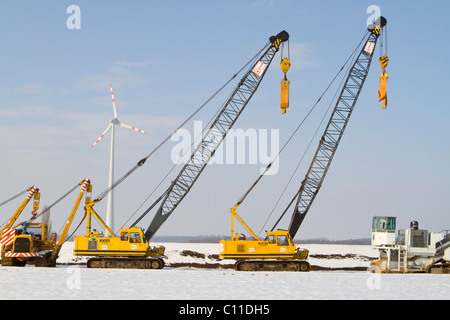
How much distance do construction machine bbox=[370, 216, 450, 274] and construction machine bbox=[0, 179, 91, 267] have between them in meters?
24.6

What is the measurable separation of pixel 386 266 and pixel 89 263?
2328 centimetres

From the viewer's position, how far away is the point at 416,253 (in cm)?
4509

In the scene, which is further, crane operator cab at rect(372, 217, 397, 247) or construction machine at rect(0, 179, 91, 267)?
crane operator cab at rect(372, 217, 397, 247)

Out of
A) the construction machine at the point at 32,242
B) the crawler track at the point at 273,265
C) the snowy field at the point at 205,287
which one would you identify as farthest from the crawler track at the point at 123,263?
the snowy field at the point at 205,287

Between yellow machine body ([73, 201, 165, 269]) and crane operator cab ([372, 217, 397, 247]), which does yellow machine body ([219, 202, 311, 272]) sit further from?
crane operator cab ([372, 217, 397, 247])

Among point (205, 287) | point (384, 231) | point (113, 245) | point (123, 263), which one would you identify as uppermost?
point (384, 231)

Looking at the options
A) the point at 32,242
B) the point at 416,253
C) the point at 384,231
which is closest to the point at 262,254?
the point at 384,231

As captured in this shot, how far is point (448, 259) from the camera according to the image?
44719 millimetres

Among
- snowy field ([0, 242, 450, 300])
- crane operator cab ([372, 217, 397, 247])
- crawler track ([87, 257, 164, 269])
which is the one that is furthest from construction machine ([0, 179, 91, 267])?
crane operator cab ([372, 217, 397, 247])

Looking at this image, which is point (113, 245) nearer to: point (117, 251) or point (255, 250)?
point (117, 251)

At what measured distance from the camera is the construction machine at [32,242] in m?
43.4

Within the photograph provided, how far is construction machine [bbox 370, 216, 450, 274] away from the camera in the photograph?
147ft

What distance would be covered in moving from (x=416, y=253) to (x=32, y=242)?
29.8 metres
